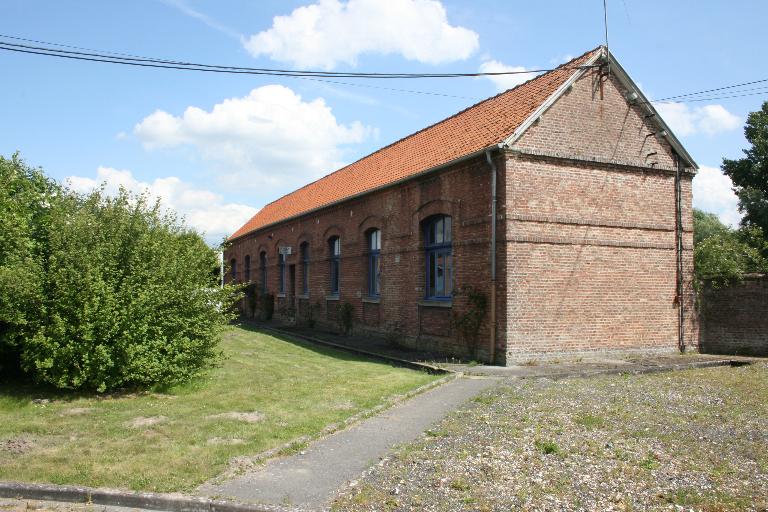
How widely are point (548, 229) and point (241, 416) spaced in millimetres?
8222

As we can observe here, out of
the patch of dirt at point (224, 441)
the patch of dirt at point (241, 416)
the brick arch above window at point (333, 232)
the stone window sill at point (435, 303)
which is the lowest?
the patch of dirt at point (224, 441)

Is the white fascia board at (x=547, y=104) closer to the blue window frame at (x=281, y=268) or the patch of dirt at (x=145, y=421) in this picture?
the patch of dirt at (x=145, y=421)

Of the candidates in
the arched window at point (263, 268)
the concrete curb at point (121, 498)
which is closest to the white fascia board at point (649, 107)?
the concrete curb at point (121, 498)

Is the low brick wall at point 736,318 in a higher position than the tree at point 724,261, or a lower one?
lower

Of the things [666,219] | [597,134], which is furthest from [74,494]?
[666,219]

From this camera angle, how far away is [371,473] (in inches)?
225

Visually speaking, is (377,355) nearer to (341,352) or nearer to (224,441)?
(341,352)

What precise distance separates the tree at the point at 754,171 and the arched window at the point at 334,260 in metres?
24.8

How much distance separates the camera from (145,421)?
25.2ft

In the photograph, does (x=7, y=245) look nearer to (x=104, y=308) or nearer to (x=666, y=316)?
(x=104, y=308)

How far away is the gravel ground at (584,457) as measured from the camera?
4.98m

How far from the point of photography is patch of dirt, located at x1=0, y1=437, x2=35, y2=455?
6.46 meters

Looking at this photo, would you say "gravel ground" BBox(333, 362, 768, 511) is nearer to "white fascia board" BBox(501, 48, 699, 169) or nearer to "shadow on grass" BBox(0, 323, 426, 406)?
"shadow on grass" BBox(0, 323, 426, 406)

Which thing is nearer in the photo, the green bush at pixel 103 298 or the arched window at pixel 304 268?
the green bush at pixel 103 298
